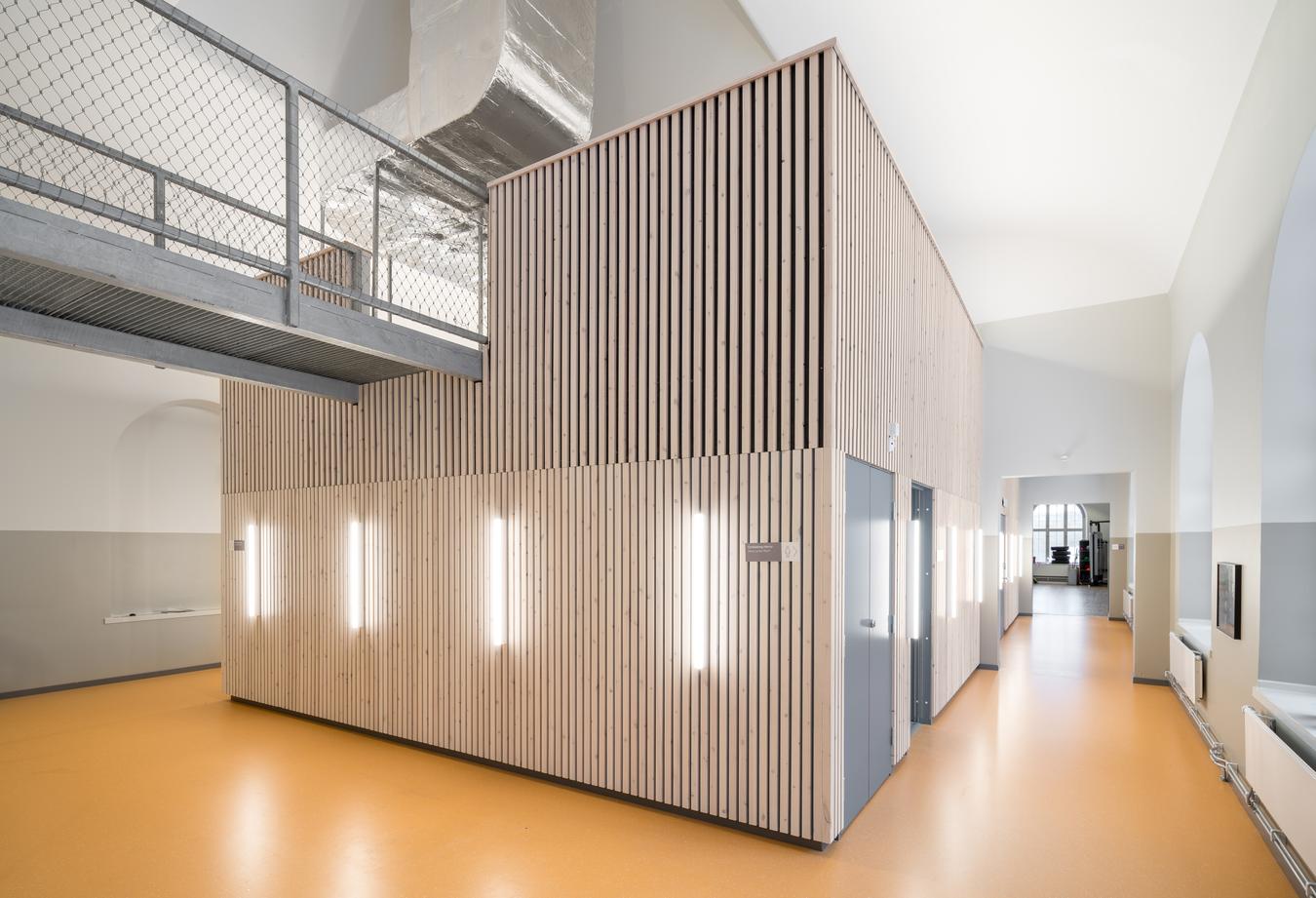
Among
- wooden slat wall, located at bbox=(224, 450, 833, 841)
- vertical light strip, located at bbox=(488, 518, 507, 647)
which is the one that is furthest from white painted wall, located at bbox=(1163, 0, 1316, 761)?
vertical light strip, located at bbox=(488, 518, 507, 647)

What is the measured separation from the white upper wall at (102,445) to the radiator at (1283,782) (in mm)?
12144

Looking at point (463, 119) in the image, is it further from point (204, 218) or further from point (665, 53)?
point (204, 218)

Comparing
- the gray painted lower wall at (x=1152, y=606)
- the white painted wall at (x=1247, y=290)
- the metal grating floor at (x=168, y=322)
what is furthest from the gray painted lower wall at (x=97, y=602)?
the gray painted lower wall at (x=1152, y=606)

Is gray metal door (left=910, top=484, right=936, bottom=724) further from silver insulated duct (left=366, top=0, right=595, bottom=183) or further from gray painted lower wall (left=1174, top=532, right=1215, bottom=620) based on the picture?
silver insulated duct (left=366, top=0, right=595, bottom=183)

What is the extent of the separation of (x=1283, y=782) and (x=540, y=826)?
15.0ft

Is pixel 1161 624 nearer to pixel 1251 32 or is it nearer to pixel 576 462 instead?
pixel 1251 32

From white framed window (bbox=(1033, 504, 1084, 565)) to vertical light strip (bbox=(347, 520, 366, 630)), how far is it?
92.7ft

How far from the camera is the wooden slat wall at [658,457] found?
4.74m

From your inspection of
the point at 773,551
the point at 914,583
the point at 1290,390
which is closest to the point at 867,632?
the point at 773,551

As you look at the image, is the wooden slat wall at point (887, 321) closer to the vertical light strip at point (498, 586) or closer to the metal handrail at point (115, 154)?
the vertical light strip at point (498, 586)

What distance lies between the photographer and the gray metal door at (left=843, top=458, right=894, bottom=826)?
4.92m

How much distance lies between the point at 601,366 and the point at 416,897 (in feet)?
12.1

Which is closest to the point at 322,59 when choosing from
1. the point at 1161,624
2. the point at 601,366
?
the point at 601,366

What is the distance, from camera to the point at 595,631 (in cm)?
557
